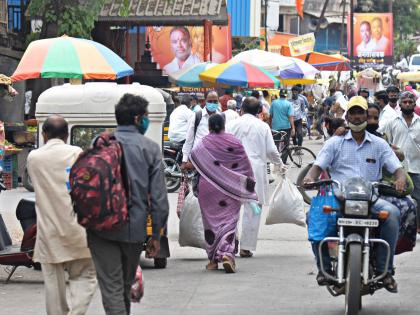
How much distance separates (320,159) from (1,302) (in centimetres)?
292

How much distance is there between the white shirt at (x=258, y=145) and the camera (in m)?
12.6

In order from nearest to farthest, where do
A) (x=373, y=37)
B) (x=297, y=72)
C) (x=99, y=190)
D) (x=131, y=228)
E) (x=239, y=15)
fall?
1. (x=99, y=190)
2. (x=131, y=228)
3. (x=297, y=72)
4. (x=239, y=15)
5. (x=373, y=37)

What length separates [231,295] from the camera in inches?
388

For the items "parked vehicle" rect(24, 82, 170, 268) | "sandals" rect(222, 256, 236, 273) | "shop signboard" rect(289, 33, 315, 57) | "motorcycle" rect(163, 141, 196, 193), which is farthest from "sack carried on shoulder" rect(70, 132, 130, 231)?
"shop signboard" rect(289, 33, 315, 57)

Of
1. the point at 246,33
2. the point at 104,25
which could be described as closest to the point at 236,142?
the point at 104,25

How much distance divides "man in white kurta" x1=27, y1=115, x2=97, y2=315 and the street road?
1.25m

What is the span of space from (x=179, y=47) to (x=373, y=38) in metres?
49.7

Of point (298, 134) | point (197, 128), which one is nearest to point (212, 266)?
point (197, 128)

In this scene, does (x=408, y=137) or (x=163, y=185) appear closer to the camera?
(x=163, y=185)

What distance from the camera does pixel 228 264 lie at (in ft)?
36.3

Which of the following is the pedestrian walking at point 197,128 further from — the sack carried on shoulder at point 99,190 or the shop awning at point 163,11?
the shop awning at point 163,11

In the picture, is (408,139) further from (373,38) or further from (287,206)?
(373,38)

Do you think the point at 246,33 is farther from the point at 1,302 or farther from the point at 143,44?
the point at 1,302

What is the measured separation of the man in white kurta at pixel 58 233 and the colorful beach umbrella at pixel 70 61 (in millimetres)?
6096
